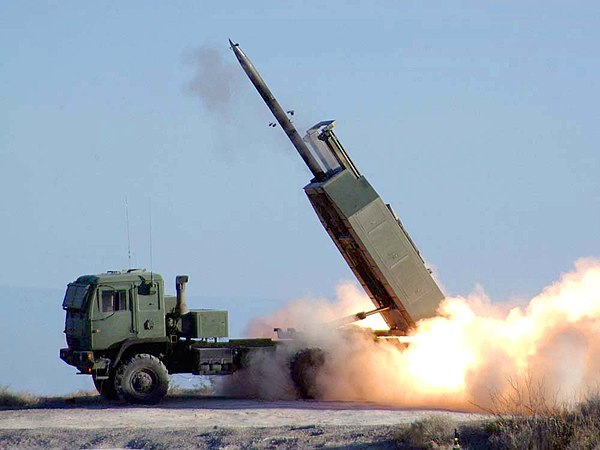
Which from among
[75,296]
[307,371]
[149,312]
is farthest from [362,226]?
[75,296]

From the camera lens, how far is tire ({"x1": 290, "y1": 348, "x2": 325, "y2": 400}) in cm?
2898

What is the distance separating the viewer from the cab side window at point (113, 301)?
90.4 ft

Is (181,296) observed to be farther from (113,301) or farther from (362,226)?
(362,226)

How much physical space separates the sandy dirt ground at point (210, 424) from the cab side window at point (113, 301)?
Result: 78.7 inches

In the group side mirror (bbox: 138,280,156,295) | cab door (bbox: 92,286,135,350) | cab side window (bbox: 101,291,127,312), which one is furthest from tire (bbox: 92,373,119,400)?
side mirror (bbox: 138,280,156,295)

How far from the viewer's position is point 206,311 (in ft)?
94.0

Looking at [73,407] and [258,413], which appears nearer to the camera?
[258,413]

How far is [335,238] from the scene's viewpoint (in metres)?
28.1

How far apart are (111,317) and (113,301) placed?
0.35m

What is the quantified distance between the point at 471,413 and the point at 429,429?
16.4 feet

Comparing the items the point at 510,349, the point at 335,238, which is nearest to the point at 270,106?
the point at 335,238

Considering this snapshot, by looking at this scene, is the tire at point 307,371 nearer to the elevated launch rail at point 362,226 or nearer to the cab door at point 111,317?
the elevated launch rail at point 362,226

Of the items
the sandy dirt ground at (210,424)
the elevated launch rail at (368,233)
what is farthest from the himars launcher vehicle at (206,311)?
the sandy dirt ground at (210,424)

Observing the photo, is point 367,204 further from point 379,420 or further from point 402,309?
point 379,420
